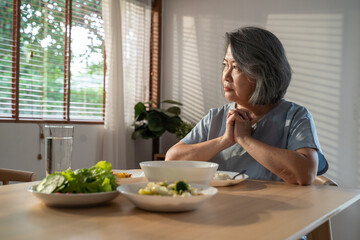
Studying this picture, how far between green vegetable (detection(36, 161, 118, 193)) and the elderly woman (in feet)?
2.55

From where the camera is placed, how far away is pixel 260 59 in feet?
5.77

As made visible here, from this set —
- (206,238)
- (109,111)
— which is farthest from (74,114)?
(206,238)

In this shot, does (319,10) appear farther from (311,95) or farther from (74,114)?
(74,114)

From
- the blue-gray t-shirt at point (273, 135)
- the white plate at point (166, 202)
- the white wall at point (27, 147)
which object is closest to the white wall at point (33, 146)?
the white wall at point (27, 147)

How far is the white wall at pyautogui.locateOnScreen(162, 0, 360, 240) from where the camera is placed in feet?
11.9

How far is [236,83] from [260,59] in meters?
0.15

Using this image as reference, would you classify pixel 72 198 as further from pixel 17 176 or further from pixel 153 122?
pixel 153 122

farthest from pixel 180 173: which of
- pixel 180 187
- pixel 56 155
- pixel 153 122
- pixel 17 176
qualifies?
pixel 153 122

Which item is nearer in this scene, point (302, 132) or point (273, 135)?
point (302, 132)

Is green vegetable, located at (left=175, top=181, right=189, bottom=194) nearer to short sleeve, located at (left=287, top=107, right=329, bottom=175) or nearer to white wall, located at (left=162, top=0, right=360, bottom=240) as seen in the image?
short sleeve, located at (left=287, top=107, right=329, bottom=175)

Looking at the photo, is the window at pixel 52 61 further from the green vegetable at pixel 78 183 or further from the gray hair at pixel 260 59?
the green vegetable at pixel 78 183

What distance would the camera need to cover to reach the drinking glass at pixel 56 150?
3.41 feet

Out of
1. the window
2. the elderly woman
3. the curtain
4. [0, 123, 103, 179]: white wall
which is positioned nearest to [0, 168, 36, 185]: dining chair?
the elderly woman

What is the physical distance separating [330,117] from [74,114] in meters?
2.45
